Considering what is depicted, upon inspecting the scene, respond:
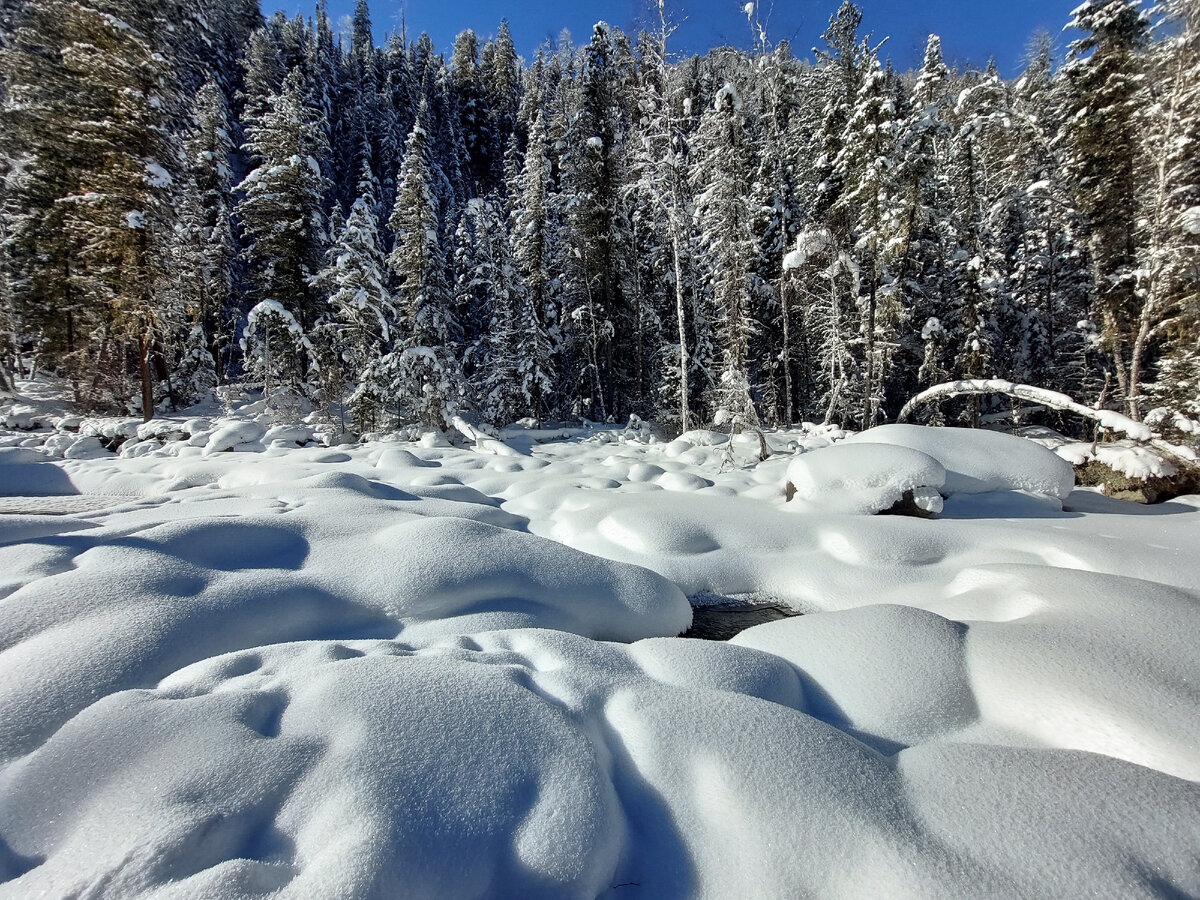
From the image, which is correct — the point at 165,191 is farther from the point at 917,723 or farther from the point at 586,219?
the point at 917,723

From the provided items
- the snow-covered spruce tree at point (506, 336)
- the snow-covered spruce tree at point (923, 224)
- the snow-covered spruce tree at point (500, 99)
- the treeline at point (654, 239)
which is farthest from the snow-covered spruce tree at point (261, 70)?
the snow-covered spruce tree at point (923, 224)

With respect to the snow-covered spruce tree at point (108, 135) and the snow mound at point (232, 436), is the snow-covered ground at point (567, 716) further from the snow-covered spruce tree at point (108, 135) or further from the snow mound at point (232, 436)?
the snow-covered spruce tree at point (108, 135)

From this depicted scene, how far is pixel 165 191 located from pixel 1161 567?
20.3 meters

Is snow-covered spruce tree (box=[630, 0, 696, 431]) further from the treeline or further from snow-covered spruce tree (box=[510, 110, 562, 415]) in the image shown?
snow-covered spruce tree (box=[510, 110, 562, 415])

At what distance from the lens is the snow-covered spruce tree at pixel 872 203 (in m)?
13.3

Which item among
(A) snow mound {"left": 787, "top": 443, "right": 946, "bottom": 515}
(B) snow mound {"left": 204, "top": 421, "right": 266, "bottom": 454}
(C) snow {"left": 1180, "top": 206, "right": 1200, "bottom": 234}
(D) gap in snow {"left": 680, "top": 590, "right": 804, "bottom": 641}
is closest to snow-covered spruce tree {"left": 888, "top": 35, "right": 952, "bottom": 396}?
Result: (C) snow {"left": 1180, "top": 206, "right": 1200, "bottom": 234}

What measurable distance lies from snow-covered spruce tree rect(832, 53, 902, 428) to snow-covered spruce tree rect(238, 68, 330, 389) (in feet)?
58.6

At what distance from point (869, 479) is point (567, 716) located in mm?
5253

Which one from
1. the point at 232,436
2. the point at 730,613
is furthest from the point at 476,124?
the point at 730,613

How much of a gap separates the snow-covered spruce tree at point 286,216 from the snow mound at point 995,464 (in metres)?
19.0

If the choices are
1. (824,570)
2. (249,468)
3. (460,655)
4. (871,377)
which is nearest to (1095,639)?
(824,570)

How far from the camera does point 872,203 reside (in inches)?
548

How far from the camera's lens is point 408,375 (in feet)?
48.5

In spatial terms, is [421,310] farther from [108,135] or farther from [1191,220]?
[1191,220]
